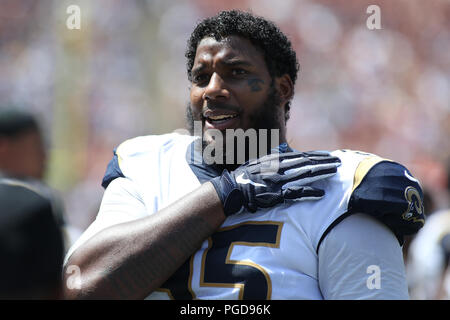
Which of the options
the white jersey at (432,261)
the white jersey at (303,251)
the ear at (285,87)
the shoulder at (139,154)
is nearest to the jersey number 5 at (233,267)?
the white jersey at (303,251)

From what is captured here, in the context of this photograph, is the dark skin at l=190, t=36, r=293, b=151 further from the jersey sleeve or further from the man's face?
the jersey sleeve

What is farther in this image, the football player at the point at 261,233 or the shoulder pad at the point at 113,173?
the shoulder pad at the point at 113,173

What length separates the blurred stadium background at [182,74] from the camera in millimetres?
9938

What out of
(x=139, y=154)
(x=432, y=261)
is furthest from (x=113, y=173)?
(x=432, y=261)

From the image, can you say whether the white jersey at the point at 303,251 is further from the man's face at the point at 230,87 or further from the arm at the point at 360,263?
the man's face at the point at 230,87

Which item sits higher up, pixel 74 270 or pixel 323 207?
pixel 323 207

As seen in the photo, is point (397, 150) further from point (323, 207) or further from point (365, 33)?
point (323, 207)

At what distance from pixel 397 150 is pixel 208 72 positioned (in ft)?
27.1

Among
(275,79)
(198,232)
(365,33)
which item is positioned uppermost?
(365,33)

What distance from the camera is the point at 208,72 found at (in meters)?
2.14

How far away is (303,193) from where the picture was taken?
177cm

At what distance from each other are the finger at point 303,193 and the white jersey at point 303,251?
0.07 ft

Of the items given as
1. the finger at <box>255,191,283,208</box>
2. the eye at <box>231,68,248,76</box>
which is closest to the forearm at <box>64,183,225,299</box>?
the finger at <box>255,191,283,208</box>

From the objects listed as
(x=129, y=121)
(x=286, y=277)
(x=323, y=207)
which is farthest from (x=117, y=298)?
(x=129, y=121)
